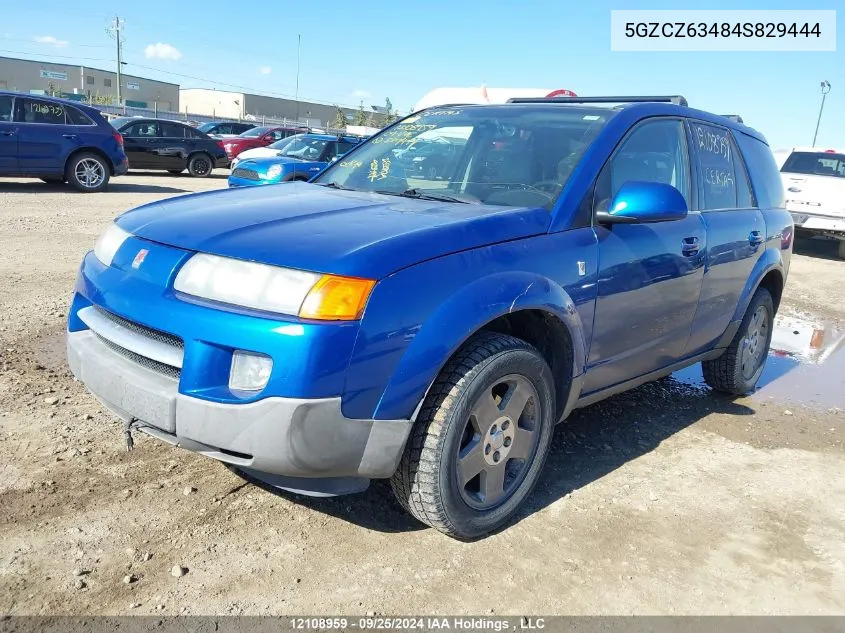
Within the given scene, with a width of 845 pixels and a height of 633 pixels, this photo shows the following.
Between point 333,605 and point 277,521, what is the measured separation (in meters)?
0.56

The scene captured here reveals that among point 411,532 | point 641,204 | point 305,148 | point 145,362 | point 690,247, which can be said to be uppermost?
point 305,148

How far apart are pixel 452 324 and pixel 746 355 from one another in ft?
9.90

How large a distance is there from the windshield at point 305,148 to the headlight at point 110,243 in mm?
11194

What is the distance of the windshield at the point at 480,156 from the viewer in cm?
323

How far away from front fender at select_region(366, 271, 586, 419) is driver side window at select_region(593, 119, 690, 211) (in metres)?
0.67

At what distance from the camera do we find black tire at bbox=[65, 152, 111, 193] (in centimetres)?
1248

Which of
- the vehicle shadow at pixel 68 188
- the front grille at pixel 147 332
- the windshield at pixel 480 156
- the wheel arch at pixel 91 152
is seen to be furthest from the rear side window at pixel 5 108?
the front grille at pixel 147 332

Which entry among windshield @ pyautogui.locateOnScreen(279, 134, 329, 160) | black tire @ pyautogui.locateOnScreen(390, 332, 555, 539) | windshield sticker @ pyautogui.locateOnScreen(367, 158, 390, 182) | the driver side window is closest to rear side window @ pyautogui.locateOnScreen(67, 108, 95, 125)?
windshield @ pyautogui.locateOnScreen(279, 134, 329, 160)

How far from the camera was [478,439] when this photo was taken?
8.91 feet

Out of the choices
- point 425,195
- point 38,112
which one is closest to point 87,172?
point 38,112

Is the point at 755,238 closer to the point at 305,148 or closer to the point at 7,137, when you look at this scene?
the point at 305,148

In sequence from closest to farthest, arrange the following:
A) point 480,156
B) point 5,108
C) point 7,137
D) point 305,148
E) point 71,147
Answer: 1. point 480,156
2. point 7,137
3. point 5,108
4. point 71,147
5. point 305,148

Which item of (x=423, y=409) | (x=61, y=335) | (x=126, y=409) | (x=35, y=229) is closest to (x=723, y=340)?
(x=423, y=409)

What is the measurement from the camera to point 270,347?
2211 millimetres
